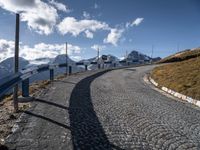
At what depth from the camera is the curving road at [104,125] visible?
7684 millimetres

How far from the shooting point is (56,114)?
34.9ft

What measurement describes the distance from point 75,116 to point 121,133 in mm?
2358

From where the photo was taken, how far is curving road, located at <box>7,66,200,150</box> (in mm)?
7684

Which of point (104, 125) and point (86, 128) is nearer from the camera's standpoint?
point (86, 128)

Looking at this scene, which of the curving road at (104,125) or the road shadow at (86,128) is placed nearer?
the road shadow at (86,128)

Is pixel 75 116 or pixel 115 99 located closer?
pixel 75 116

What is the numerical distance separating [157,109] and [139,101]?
1833mm

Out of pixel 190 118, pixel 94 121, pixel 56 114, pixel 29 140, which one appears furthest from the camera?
pixel 190 118

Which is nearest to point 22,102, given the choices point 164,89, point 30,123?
point 30,123

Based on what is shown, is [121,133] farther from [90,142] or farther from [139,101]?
[139,101]

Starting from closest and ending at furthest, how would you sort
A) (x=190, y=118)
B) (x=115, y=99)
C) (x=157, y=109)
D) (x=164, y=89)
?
(x=190, y=118), (x=157, y=109), (x=115, y=99), (x=164, y=89)

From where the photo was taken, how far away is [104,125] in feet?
31.2

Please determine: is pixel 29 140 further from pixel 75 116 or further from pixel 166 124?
pixel 166 124

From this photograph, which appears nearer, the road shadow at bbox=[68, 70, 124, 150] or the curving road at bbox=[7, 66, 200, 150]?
the road shadow at bbox=[68, 70, 124, 150]
